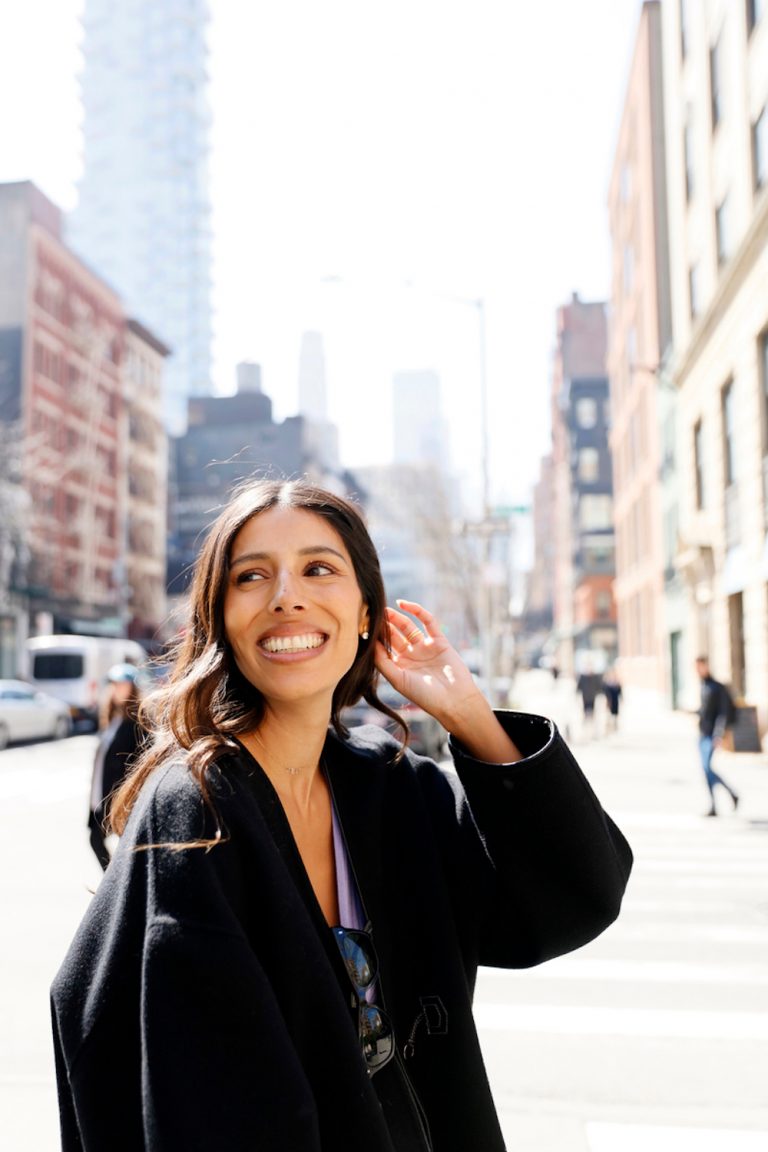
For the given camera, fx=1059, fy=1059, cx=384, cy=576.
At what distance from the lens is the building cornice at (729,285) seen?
64.6ft

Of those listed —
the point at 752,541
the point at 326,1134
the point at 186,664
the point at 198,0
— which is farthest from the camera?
the point at 198,0

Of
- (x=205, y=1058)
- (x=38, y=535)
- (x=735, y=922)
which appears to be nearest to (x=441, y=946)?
(x=205, y=1058)

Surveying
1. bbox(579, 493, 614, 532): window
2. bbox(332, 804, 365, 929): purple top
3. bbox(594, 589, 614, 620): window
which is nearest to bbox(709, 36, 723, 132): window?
bbox(332, 804, 365, 929): purple top

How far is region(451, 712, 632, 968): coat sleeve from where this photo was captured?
2.03 metres

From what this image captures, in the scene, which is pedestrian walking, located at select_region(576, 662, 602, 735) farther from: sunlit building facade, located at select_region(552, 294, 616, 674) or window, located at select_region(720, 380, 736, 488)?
sunlit building facade, located at select_region(552, 294, 616, 674)

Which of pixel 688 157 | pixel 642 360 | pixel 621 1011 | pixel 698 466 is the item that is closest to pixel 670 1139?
pixel 621 1011

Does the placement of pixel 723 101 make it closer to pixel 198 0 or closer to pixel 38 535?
pixel 38 535

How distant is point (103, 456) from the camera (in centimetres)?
5744

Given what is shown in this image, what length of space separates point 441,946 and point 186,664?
75cm

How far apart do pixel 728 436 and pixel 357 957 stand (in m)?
24.6

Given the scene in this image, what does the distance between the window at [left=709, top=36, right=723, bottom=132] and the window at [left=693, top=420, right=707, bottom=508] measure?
757 cm

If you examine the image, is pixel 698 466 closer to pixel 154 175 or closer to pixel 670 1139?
pixel 670 1139

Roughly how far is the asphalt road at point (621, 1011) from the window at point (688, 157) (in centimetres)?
2160

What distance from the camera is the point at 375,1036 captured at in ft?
6.22
